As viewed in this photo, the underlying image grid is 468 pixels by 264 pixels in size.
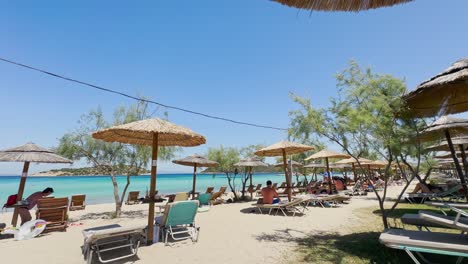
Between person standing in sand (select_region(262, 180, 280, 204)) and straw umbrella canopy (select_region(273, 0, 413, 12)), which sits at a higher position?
straw umbrella canopy (select_region(273, 0, 413, 12))

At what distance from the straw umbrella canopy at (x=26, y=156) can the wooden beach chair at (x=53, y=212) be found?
125cm

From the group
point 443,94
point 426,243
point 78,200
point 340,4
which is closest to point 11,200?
point 78,200

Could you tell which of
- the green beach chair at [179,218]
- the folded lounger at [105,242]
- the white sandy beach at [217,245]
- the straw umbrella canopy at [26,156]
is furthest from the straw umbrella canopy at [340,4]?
the straw umbrella canopy at [26,156]

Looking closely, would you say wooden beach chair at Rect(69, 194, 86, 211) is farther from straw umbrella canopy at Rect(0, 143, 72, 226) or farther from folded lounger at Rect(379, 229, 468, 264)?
folded lounger at Rect(379, 229, 468, 264)

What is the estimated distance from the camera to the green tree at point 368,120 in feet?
17.0

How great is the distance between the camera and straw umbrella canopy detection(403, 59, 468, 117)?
4.18 m

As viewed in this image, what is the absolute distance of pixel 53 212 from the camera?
23.8ft

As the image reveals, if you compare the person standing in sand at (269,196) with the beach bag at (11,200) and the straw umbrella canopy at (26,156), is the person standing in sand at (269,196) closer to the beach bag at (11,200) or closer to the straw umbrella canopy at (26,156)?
the straw umbrella canopy at (26,156)

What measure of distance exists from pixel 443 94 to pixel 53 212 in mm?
10363

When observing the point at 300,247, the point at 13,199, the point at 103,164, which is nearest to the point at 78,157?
the point at 103,164

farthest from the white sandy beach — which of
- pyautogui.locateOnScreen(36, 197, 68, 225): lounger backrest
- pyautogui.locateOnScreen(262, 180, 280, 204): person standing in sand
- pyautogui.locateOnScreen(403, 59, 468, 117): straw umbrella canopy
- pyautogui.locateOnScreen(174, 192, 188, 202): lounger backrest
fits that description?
pyautogui.locateOnScreen(403, 59, 468, 117): straw umbrella canopy

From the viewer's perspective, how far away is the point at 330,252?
191 inches

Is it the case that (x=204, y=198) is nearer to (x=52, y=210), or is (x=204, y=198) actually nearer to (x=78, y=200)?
(x=52, y=210)

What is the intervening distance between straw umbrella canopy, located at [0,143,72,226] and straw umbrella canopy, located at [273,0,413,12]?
8.66 metres
